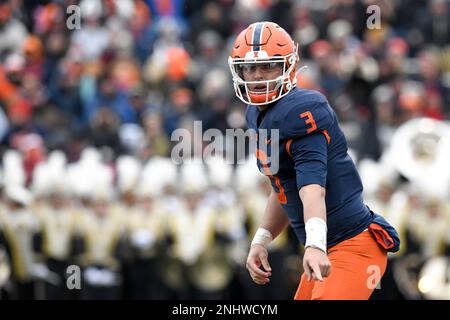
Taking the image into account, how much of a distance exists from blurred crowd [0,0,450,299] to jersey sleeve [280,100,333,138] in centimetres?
533

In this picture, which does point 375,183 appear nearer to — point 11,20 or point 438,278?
point 438,278

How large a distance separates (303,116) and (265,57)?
0.35m

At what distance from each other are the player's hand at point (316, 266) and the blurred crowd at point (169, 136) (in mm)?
5527

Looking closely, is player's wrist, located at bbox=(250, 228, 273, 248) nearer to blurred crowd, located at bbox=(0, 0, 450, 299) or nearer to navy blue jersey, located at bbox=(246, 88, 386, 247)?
navy blue jersey, located at bbox=(246, 88, 386, 247)

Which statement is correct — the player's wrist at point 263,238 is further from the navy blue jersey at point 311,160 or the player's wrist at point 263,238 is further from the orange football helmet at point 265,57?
the orange football helmet at point 265,57

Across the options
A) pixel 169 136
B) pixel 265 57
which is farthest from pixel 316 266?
pixel 169 136

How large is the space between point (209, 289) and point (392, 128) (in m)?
2.63

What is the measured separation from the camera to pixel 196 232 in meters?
10.6

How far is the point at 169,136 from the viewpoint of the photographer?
1130cm

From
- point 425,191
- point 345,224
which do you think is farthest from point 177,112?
point 345,224

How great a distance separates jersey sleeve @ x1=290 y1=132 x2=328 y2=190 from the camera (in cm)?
439

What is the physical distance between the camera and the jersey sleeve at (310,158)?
439 centimetres

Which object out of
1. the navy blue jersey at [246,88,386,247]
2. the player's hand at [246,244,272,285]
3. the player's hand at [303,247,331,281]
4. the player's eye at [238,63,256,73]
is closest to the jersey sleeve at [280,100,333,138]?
the navy blue jersey at [246,88,386,247]

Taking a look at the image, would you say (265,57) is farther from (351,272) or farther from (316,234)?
(351,272)
